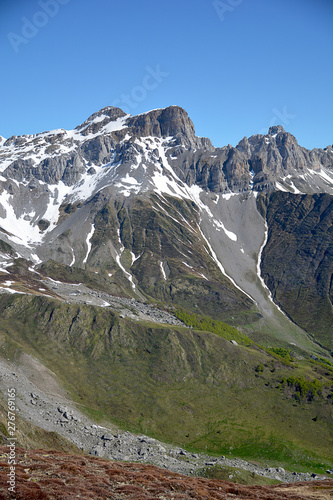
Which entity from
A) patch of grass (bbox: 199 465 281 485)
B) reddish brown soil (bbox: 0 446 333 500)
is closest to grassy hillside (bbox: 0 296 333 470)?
patch of grass (bbox: 199 465 281 485)

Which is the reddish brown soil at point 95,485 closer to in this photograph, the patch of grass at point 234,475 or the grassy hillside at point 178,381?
the patch of grass at point 234,475

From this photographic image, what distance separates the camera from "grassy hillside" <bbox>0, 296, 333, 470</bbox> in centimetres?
9338

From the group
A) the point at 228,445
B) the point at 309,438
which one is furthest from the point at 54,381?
the point at 309,438

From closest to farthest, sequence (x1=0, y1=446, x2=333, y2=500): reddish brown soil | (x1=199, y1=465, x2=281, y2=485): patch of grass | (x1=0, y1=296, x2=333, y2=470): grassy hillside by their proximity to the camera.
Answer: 1. (x1=0, y1=446, x2=333, y2=500): reddish brown soil
2. (x1=199, y1=465, x2=281, y2=485): patch of grass
3. (x1=0, y1=296, x2=333, y2=470): grassy hillside

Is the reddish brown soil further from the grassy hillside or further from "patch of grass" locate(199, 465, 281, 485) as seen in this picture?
the grassy hillside

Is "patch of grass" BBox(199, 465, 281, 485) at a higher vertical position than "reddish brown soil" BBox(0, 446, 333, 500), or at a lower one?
lower

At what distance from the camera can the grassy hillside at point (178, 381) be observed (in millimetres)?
93375

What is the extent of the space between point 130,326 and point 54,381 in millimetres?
41260

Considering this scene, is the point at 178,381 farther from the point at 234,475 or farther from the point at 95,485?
the point at 95,485

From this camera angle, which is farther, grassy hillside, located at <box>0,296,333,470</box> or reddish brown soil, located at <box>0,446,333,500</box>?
grassy hillside, located at <box>0,296,333,470</box>

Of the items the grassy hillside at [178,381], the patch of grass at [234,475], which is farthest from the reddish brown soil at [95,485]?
the grassy hillside at [178,381]

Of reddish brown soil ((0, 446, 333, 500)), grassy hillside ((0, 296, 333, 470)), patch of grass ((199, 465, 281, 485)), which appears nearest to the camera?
reddish brown soil ((0, 446, 333, 500))

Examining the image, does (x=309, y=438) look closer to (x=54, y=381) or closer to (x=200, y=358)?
(x=200, y=358)

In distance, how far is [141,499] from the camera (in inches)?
1254
